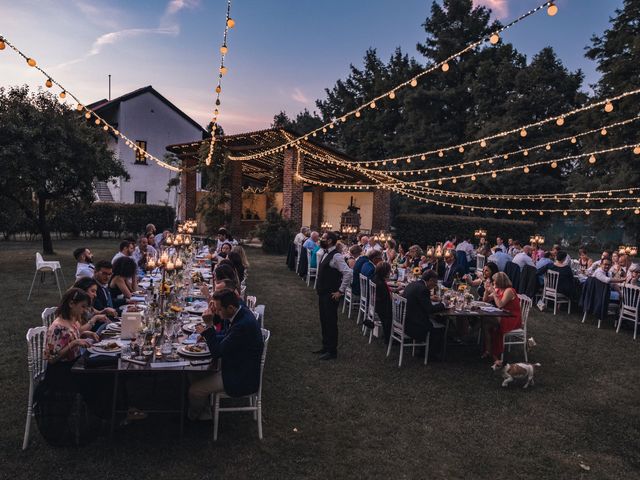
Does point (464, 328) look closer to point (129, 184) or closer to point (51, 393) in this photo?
point (51, 393)

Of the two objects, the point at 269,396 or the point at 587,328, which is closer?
the point at 269,396

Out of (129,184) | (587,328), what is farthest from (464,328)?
(129,184)

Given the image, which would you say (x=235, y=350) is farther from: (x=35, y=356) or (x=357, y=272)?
(x=357, y=272)

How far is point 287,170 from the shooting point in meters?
18.9

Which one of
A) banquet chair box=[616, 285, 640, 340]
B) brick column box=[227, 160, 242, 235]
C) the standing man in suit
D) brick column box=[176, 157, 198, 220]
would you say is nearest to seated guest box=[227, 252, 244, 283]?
the standing man in suit

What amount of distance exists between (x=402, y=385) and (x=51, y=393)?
3775mm

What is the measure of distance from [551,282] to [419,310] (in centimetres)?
537

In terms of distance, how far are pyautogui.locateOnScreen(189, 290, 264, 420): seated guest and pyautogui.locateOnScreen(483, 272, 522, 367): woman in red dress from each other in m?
3.96

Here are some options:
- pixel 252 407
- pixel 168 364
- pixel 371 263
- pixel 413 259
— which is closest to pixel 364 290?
pixel 371 263

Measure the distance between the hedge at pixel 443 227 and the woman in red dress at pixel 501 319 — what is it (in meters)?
16.9

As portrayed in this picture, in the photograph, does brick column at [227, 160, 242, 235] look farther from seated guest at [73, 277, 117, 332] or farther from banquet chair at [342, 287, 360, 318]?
seated guest at [73, 277, 117, 332]

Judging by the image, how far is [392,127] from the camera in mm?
35156

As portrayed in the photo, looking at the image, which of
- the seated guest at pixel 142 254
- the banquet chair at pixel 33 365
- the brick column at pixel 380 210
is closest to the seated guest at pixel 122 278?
the banquet chair at pixel 33 365

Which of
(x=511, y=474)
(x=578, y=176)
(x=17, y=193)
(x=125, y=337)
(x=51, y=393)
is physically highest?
(x=578, y=176)
